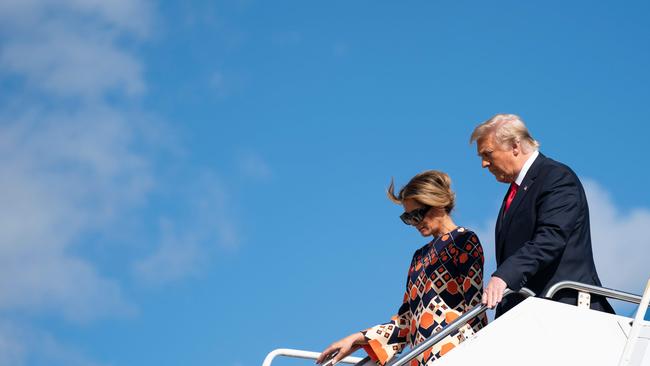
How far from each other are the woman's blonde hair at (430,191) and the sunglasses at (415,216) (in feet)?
0.17

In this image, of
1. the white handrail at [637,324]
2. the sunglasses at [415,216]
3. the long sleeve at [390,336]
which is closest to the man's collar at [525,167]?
the sunglasses at [415,216]

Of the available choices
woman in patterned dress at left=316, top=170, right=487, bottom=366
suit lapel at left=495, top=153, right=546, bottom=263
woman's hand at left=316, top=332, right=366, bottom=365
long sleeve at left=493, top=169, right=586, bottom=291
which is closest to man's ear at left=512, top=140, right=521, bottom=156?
suit lapel at left=495, top=153, right=546, bottom=263

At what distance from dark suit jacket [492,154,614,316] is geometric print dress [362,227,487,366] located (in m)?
0.18

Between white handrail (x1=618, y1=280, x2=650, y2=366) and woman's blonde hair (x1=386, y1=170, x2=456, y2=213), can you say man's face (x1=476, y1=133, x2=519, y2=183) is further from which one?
white handrail (x1=618, y1=280, x2=650, y2=366)

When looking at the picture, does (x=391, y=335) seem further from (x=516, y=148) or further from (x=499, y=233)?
(x=516, y=148)

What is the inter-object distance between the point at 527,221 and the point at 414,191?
736mm

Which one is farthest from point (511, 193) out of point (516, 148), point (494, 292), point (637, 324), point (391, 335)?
point (637, 324)

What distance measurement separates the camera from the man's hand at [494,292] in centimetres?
562

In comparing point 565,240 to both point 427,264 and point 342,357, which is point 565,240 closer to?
point 427,264

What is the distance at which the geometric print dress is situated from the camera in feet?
20.0

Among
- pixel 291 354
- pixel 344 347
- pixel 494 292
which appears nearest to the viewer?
pixel 494 292

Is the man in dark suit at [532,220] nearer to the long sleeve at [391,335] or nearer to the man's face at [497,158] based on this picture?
the man's face at [497,158]

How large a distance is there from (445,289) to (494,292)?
578 mm

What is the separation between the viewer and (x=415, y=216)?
254 inches
